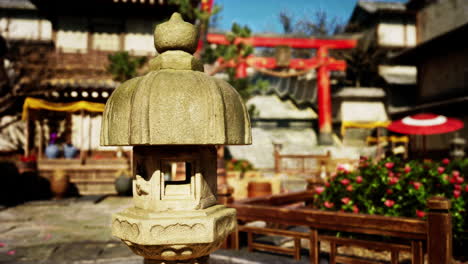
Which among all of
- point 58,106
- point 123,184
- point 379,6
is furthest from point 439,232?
point 379,6

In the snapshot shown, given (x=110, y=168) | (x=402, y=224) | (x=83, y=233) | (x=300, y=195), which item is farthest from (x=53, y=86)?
(x=402, y=224)

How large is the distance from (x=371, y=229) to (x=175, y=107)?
278cm

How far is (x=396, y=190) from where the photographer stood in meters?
5.11

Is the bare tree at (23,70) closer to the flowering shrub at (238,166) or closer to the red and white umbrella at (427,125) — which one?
the flowering shrub at (238,166)

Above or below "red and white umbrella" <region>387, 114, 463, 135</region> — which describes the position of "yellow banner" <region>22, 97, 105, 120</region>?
above

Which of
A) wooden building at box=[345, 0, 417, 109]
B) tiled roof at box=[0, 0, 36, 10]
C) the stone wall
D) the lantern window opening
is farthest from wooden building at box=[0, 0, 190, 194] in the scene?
wooden building at box=[345, 0, 417, 109]

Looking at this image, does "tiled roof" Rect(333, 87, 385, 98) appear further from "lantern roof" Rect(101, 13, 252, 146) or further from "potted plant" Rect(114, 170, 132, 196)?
"lantern roof" Rect(101, 13, 252, 146)

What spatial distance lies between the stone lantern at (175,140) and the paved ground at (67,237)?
6.15 ft

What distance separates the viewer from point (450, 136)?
13734mm

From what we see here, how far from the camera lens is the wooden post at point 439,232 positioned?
11.3ft

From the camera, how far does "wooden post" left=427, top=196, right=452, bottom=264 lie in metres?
3.45

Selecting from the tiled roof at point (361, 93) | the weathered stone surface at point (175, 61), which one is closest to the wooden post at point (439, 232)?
the weathered stone surface at point (175, 61)

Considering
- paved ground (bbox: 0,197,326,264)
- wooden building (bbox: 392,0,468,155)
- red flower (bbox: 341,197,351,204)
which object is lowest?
paved ground (bbox: 0,197,326,264)

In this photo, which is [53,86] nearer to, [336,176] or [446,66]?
[336,176]
